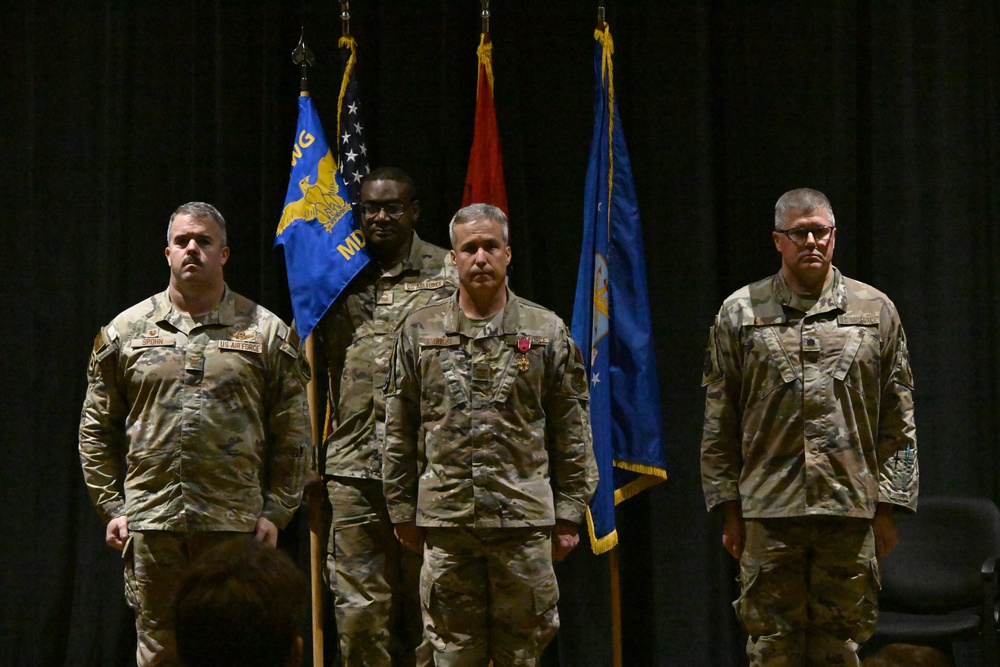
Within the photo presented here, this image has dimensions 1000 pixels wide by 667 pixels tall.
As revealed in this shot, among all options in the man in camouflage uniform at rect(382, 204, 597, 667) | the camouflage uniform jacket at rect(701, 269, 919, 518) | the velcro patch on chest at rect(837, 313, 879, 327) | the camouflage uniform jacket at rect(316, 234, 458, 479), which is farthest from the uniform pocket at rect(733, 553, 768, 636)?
the camouflage uniform jacket at rect(316, 234, 458, 479)

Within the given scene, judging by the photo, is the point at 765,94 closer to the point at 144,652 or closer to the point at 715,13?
the point at 715,13

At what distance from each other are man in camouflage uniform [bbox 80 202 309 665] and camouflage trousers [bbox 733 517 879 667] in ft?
5.12

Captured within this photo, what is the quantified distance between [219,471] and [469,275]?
1034 millimetres

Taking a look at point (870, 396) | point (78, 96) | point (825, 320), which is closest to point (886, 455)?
point (870, 396)

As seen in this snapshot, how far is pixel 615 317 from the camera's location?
450 centimetres

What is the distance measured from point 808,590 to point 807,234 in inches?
46.1

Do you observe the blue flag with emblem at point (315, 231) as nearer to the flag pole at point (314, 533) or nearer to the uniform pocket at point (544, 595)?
the flag pole at point (314, 533)

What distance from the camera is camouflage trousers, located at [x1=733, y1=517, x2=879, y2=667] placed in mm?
3658

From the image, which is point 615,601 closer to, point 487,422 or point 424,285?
point 487,422

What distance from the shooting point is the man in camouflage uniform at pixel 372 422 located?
4.04m

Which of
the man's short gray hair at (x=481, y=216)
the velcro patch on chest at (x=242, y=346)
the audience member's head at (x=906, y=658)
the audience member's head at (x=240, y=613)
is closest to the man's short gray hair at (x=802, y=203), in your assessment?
the man's short gray hair at (x=481, y=216)

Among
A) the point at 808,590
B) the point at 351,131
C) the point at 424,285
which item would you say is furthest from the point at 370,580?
the point at 351,131

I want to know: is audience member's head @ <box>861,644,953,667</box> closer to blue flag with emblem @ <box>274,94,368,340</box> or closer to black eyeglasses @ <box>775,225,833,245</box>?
black eyeglasses @ <box>775,225,833,245</box>

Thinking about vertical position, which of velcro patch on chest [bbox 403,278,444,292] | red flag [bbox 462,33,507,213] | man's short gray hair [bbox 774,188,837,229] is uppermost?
red flag [bbox 462,33,507,213]
